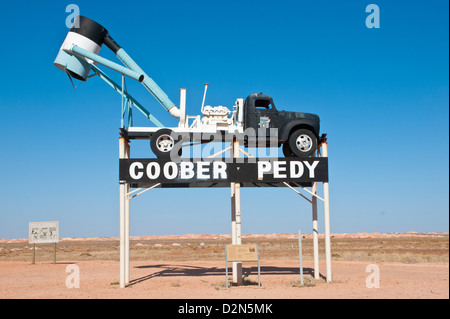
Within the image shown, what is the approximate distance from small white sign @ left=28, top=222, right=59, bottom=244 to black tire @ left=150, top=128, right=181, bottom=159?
1584 centimetres

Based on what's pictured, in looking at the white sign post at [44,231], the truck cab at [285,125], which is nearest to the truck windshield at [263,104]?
the truck cab at [285,125]

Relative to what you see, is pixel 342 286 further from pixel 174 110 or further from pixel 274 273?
pixel 174 110

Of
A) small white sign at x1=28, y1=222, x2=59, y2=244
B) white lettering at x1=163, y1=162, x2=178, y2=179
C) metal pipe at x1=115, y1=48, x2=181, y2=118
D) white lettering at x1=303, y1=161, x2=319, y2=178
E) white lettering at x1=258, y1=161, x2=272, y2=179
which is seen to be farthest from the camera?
small white sign at x1=28, y1=222, x2=59, y2=244

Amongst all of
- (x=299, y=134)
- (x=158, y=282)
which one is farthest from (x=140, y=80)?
(x=158, y=282)

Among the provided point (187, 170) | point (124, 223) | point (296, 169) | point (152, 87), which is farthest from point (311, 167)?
point (124, 223)

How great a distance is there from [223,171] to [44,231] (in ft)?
57.8

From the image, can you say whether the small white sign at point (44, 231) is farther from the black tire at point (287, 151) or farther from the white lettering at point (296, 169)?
the white lettering at point (296, 169)

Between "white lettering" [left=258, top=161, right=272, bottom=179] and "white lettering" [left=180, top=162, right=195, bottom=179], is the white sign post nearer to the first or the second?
"white lettering" [left=180, top=162, right=195, bottom=179]

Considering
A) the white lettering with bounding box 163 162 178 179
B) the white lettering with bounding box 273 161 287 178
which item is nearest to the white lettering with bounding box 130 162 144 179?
the white lettering with bounding box 163 162 178 179

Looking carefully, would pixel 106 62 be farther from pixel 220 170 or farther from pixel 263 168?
pixel 263 168

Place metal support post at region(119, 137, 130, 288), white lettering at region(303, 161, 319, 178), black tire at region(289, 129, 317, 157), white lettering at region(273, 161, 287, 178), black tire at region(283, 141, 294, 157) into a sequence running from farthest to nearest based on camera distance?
1. black tire at region(283, 141, 294, 157)
2. black tire at region(289, 129, 317, 157)
3. white lettering at region(303, 161, 319, 178)
4. white lettering at region(273, 161, 287, 178)
5. metal support post at region(119, 137, 130, 288)

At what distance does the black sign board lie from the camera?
54.7 ft

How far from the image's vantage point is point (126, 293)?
14.6m

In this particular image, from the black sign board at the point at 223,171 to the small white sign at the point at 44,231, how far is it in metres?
14.7
